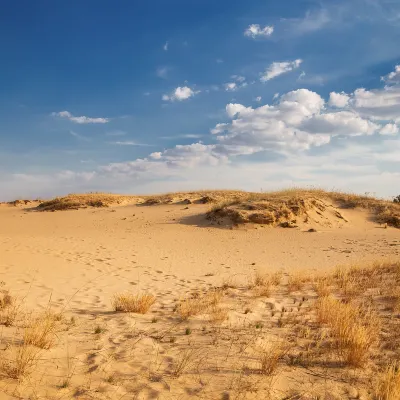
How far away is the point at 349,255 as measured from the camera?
14250 millimetres

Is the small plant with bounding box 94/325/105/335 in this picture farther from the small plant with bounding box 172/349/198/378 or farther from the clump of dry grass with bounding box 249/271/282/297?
the clump of dry grass with bounding box 249/271/282/297

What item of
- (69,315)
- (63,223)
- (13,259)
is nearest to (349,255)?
(69,315)

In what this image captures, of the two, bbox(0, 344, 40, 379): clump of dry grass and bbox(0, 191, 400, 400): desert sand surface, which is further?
bbox(0, 191, 400, 400): desert sand surface

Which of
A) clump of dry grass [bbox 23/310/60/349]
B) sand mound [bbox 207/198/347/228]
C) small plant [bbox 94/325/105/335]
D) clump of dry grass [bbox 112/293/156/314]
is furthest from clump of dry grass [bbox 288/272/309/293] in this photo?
sand mound [bbox 207/198/347/228]

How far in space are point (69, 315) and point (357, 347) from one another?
15.1 ft

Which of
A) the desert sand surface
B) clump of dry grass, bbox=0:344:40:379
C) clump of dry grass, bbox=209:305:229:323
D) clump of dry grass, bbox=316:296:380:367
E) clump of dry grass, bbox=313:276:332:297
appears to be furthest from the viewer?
clump of dry grass, bbox=313:276:332:297

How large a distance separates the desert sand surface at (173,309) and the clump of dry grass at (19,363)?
0.09 feet

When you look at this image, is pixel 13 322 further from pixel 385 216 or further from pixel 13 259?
pixel 385 216

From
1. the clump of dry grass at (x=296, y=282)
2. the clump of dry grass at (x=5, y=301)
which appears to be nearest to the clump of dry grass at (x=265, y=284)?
the clump of dry grass at (x=296, y=282)

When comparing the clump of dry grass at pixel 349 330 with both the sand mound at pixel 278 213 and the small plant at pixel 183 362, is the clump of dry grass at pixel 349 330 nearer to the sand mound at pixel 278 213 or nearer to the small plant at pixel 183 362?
the small plant at pixel 183 362

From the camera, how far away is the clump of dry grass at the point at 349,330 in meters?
4.31

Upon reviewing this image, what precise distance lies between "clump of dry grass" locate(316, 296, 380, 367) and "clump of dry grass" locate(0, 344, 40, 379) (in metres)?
3.71

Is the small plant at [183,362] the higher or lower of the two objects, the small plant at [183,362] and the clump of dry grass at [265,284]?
the higher

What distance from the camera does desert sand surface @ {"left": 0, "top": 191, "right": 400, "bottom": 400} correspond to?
12.3 feet
